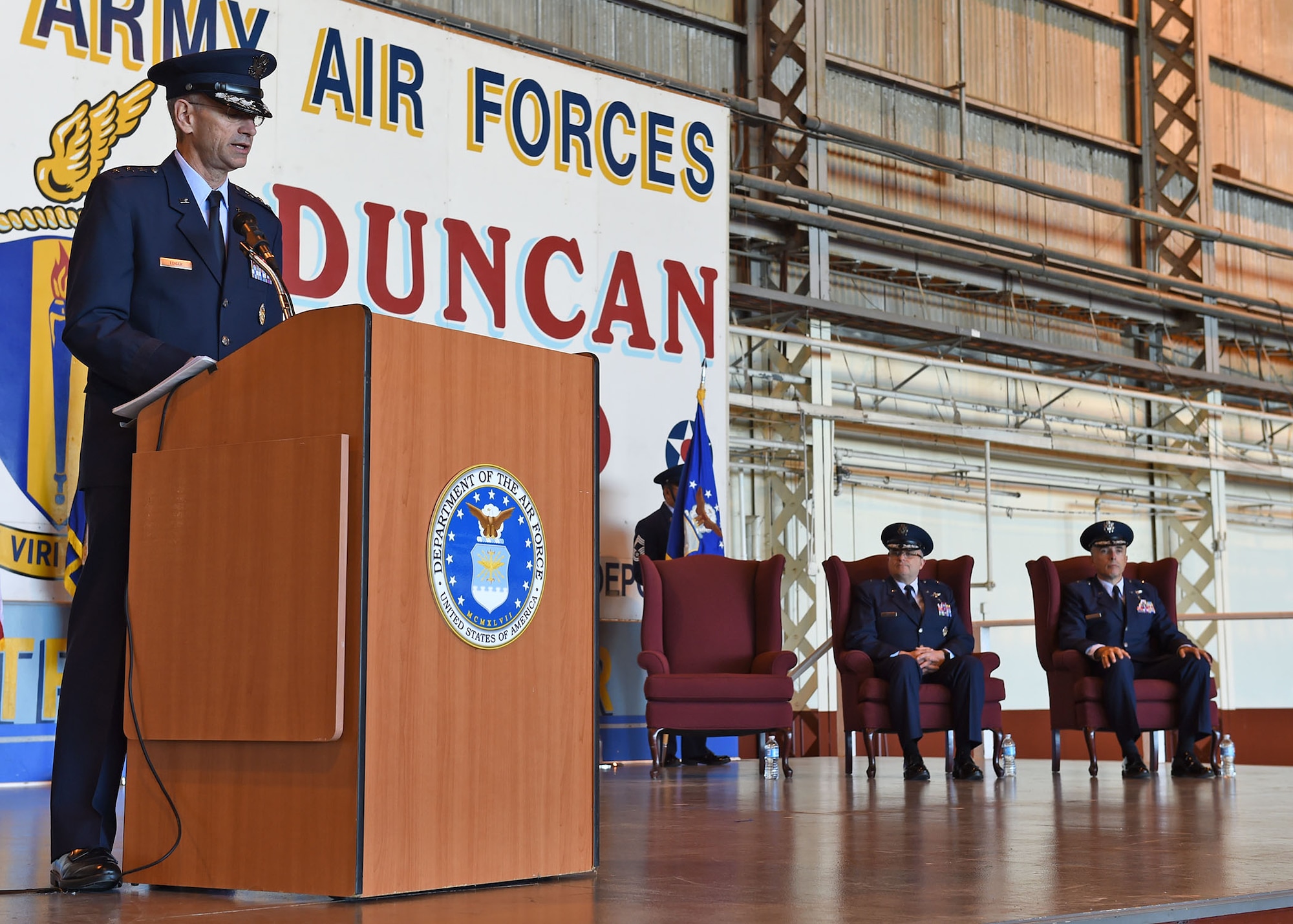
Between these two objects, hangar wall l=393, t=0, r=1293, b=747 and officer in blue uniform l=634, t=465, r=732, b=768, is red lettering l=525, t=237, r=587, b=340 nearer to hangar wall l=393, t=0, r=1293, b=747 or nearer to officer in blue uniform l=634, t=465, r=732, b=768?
officer in blue uniform l=634, t=465, r=732, b=768

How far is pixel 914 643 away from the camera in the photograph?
6.50 metres

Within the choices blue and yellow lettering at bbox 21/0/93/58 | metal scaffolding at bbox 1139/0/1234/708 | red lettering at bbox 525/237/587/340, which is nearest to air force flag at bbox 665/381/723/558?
red lettering at bbox 525/237/587/340

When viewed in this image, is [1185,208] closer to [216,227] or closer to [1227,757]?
[1227,757]

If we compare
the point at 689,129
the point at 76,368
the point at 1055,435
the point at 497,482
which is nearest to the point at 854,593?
the point at 689,129

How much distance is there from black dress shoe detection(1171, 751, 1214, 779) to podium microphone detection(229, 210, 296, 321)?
198 inches

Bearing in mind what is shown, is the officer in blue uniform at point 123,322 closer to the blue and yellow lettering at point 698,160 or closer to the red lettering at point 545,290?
the red lettering at point 545,290

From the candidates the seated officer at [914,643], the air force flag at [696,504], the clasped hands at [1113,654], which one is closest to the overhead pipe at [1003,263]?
the air force flag at [696,504]

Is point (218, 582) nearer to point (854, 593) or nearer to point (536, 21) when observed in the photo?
point (854, 593)

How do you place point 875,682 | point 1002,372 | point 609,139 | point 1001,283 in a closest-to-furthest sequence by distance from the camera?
1. point 875,682
2. point 609,139
3. point 1002,372
4. point 1001,283

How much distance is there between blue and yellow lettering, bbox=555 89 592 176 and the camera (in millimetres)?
7215

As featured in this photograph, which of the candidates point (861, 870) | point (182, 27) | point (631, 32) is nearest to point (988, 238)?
point (631, 32)

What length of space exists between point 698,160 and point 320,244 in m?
2.28

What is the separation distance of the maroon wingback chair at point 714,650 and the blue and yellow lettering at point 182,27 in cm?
303

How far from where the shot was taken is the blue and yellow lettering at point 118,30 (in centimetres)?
586
